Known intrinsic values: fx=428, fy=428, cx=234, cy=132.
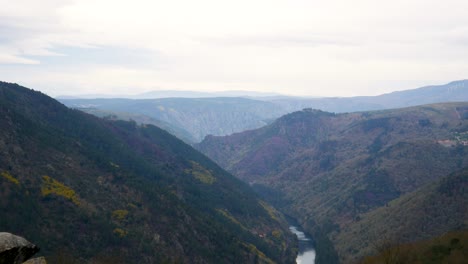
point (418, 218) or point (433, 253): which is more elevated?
point (433, 253)

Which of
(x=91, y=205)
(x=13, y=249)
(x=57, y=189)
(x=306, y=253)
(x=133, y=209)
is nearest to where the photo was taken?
(x=13, y=249)

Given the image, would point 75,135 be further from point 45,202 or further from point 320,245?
point 320,245

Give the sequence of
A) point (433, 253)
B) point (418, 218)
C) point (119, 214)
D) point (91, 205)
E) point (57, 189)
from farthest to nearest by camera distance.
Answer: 1. point (418, 218)
2. point (119, 214)
3. point (91, 205)
4. point (57, 189)
5. point (433, 253)

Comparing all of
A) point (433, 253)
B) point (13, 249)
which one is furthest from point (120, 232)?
point (13, 249)

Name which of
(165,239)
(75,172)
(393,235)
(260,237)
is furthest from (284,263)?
(75,172)

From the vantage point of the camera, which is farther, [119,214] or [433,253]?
[119,214]

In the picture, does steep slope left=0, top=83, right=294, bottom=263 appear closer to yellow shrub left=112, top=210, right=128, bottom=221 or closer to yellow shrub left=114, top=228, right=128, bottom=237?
yellow shrub left=114, top=228, right=128, bottom=237

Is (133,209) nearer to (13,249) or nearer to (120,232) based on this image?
(120,232)
